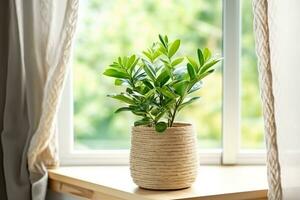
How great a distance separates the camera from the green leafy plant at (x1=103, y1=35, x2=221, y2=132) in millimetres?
1421

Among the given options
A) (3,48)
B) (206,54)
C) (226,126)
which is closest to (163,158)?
(206,54)

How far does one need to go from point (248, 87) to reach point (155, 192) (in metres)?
0.60

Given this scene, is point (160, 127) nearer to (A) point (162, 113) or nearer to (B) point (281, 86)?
(A) point (162, 113)

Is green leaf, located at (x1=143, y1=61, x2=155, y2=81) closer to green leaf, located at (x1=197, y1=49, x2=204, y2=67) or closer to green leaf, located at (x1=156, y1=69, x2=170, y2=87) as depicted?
green leaf, located at (x1=156, y1=69, x2=170, y2=87)

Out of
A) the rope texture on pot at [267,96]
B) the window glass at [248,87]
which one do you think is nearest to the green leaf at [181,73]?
the rope texture on pot at [267,96]

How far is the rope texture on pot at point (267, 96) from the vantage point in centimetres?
133

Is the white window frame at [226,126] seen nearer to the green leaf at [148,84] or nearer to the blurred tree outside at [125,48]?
the blurred tree outside at [125,48]

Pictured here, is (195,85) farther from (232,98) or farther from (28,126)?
(28,126)

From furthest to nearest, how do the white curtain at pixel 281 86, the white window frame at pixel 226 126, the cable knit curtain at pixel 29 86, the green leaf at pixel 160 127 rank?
the white window frame at pixel 226 126 → the cable knit curtain at pixel 29 86 → the green leaf at pixel 160 127 → the white curtain at pixel 281 86

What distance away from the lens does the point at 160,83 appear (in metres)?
1.42

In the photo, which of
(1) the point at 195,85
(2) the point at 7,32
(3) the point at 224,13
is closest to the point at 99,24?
(2) the point at 7,32

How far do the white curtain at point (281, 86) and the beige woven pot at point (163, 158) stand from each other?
0.76 feet

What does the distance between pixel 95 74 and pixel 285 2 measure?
815 mm

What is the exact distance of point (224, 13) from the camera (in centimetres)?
179
